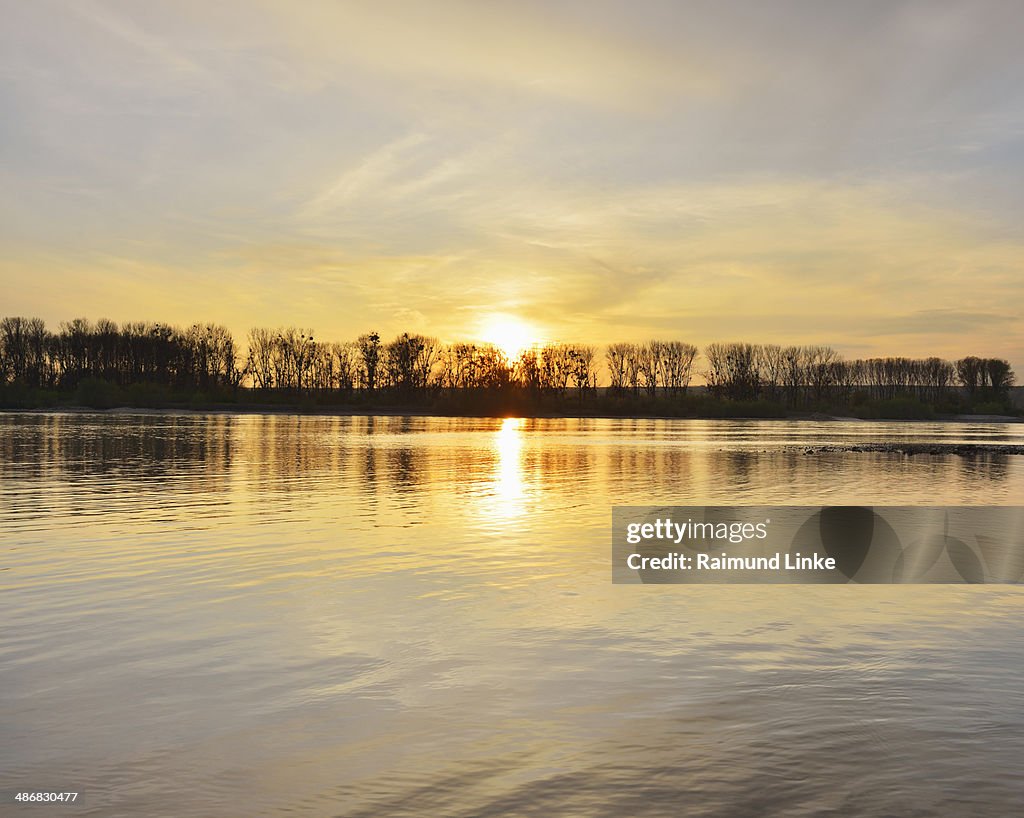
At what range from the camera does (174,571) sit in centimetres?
1438

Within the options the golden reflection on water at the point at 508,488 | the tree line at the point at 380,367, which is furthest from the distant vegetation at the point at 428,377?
the golden reflection on water at the point at 508,488

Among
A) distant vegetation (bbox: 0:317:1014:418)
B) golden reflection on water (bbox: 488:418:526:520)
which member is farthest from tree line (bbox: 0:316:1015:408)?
golden reflection on water (bbox: 488:418:526:520)

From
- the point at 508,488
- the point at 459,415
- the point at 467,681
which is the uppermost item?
the point at 459,415

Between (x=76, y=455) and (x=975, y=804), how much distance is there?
41.6 m

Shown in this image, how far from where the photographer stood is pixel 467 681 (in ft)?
29.4

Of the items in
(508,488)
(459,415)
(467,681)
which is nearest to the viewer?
(467,681)

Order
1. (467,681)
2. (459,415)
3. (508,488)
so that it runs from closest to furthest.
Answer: (467,681), (508,488), (459,415)

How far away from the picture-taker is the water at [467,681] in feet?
21.2

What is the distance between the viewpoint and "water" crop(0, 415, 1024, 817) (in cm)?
648

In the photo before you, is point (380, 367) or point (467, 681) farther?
point (380, 367)

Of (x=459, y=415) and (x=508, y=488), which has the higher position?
(x=459, y=415)

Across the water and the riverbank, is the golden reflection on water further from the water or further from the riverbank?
the riverbank

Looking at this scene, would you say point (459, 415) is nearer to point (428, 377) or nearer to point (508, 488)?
point (428, 377)

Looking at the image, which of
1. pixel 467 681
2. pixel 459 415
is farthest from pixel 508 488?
pixel 459 415
